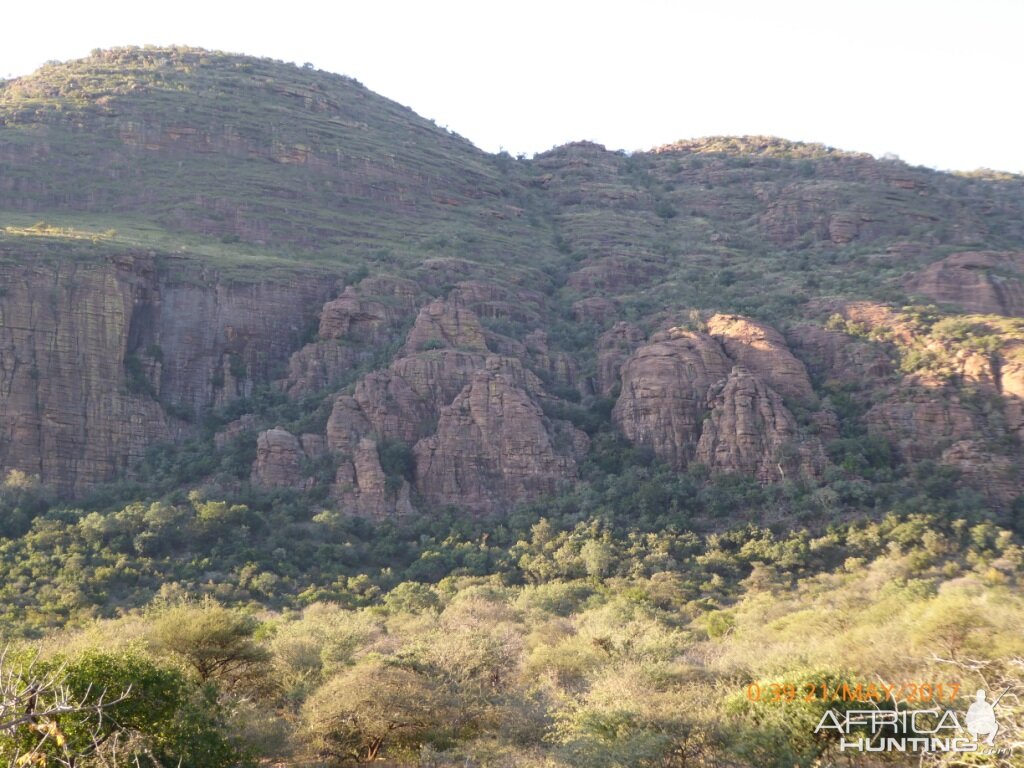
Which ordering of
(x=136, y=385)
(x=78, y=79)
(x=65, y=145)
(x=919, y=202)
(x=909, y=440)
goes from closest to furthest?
(x=909, y=440) < (x=136, y=385) < (x=65, y=145) < (x=919, y=202) < (x=78, y=79)

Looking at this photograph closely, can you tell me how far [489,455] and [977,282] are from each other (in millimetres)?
30257

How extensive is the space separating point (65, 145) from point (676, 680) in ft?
202

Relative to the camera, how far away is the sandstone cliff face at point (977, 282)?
5397 centimetres

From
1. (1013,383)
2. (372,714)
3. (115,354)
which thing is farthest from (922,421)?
(115,354)

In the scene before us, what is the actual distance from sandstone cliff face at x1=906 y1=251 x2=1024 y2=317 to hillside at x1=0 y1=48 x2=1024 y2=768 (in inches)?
9.3

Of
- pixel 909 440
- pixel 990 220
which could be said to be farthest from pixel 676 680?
pixel 990 220

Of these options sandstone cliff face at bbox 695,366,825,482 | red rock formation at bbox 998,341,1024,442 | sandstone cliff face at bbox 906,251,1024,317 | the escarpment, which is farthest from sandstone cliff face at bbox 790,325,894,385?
sandstone cliff face at bbox 906,251,1024,317

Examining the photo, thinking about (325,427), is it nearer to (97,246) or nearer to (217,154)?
(97,246)

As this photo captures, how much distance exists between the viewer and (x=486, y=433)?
46156 mm

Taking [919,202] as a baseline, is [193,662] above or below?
below

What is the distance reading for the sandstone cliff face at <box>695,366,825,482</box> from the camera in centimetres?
4384

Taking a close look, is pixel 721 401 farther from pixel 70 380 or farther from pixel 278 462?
pixel 70 380

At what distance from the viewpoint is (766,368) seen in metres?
49.1

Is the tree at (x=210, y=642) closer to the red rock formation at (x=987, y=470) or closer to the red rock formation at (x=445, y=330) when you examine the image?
the red rock formation at (x=445, y=330)
